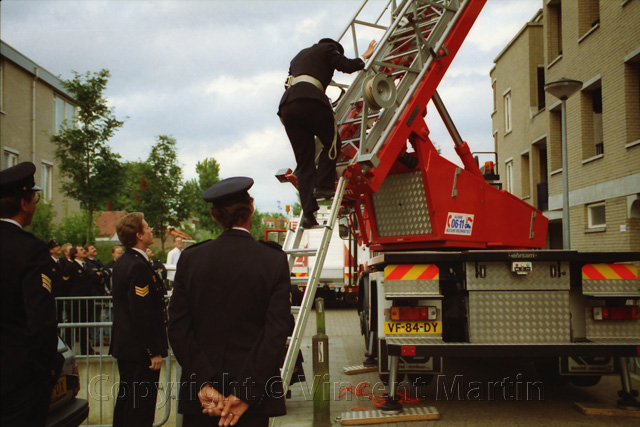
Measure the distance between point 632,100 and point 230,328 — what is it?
1535cm

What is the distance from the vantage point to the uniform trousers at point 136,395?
13.8 feet

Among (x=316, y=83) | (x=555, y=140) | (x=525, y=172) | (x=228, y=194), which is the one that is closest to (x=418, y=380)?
(x=316, y=83)

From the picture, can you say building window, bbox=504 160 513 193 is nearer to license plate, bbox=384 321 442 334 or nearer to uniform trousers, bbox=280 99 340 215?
license plate, bbox=384 321 442 334

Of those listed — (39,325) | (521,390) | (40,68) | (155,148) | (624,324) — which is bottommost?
(521,390)

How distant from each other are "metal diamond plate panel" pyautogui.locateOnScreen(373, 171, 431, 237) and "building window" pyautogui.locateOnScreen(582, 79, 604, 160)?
13.4m

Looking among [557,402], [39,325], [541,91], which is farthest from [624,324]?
[541,91]

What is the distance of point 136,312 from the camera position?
427cm

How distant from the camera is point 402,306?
580cm

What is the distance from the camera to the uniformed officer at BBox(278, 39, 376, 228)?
5.38 m

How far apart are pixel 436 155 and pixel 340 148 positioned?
3.80ft

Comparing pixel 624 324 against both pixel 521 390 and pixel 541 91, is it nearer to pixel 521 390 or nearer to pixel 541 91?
pixel 521 390

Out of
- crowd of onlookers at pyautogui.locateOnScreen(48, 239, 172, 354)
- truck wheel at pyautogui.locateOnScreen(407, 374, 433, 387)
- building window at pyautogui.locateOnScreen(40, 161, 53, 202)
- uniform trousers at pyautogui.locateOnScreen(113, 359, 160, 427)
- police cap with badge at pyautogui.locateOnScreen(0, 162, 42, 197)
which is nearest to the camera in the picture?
police cap with badge at pyautogui.locateOnScreen(0, 162, 42, 197)

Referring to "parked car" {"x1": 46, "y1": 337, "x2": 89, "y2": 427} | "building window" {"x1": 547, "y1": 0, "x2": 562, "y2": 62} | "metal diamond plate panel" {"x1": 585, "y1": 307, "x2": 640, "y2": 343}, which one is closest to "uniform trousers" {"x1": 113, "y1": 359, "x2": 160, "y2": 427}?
"parked car" {"x1": 46, "y1": 337, "x2": 89, "y2": 427}

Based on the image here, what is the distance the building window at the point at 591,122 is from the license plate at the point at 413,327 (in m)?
14.2
